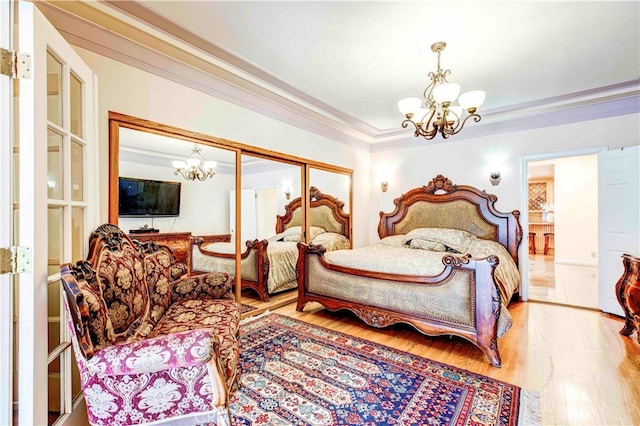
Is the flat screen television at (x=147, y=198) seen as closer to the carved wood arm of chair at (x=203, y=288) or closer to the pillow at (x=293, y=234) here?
the carved wood arm of chair at (x=203, y=288)

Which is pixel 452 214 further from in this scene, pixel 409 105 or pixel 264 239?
pixel 264 239

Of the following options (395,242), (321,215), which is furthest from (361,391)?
(321,215)

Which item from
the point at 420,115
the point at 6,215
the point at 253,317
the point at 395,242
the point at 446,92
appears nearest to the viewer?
the point at 6,215

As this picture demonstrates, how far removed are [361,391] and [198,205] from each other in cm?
230

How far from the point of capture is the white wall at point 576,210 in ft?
21.4

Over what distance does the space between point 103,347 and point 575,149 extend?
5.07 meters

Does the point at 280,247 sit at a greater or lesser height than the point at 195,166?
lesser

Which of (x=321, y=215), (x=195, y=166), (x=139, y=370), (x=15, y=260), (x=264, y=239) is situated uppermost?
(x=195, y=166)

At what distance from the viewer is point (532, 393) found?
72.2 inches

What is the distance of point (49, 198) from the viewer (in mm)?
1385

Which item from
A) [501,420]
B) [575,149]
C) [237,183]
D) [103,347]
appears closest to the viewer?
[103,347]

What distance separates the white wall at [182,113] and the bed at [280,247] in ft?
2.57

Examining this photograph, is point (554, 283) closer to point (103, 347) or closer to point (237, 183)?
point (237, 183)

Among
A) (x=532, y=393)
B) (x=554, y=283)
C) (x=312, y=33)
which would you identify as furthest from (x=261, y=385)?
(x=554, y=283)
